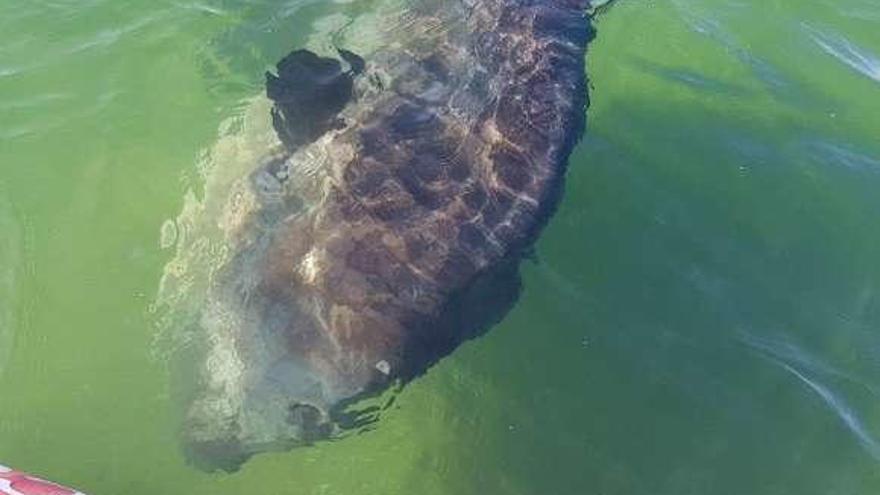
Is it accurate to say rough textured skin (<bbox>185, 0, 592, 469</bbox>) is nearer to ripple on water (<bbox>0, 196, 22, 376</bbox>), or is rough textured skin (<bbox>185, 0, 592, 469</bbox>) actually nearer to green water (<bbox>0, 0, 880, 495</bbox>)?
green water (<bbox>0, 0, 880, 495</bbox>)

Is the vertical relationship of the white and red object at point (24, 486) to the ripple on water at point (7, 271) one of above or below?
above

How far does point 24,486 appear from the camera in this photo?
5.62m

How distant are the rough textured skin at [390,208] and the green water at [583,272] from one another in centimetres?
40

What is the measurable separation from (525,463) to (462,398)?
2.13 ft

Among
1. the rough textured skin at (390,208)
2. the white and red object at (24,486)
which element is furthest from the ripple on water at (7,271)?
the rough textured skin at (390,208)

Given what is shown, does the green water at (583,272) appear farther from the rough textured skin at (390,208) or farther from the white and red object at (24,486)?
the white and red object at (24,486)

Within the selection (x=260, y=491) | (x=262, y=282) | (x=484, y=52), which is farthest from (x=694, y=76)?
(x=260, y=491)

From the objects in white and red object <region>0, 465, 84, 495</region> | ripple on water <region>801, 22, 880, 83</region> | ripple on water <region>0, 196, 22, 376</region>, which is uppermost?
ripple on water <region>801, 22, 880, 83</region>

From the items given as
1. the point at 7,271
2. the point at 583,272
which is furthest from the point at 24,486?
the point at 583,272

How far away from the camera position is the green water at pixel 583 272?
673 centimetres

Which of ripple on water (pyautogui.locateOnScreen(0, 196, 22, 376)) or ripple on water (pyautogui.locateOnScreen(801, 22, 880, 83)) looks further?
ripple on water (pyautogui.locateOnScreen(801, 22, 880, 83))

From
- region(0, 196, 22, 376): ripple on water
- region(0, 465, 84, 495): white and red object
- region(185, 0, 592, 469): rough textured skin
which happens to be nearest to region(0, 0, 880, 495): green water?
region(0, 196, 22, 376): ripple on water

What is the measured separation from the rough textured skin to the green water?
0.40 metres

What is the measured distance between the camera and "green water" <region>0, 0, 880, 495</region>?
673 centimetres
